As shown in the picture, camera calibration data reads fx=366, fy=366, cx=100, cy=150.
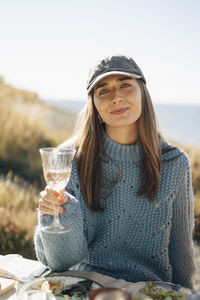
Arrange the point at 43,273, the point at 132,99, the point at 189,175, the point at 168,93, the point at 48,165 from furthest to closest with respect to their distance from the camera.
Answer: the point at 168,93 < the point at 189,175 < the point at 132,99 < the point at 43,273 < the point at 48,165

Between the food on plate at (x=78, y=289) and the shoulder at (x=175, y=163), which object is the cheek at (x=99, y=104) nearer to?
the shoulder at (x=175, y=163)

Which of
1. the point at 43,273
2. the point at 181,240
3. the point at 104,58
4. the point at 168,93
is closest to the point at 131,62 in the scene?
the point at 104,58

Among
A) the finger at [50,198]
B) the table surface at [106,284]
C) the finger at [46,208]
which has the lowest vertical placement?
the table surface at [106,284]

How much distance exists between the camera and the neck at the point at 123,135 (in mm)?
2527

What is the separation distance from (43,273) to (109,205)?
2.01 feet

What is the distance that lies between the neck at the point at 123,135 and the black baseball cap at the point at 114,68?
36cm

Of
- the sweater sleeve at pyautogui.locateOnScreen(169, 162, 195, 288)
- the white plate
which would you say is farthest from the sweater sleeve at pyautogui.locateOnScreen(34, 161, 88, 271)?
the sweater sleeve at pyautogui.locateOnScreen(169, 162, 195, 288)

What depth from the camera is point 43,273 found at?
2.10 meters

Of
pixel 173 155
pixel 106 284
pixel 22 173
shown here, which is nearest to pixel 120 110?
pixel 173 155

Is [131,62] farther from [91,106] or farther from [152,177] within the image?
[152,177]

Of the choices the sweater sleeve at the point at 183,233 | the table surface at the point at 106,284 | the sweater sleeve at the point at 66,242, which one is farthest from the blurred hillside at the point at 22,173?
the table surface at the point at 106,284

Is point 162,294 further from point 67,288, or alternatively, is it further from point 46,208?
point 46,208

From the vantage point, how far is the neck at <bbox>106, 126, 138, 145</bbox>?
2527mm

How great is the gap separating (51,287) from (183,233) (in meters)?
1.12
